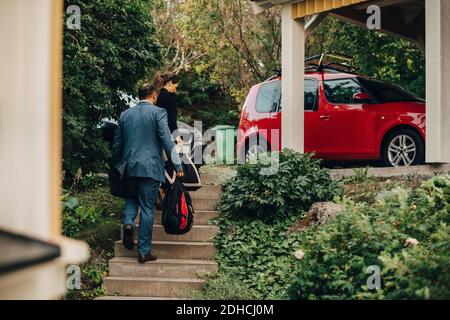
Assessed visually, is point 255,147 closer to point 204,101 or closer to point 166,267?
point 166,267

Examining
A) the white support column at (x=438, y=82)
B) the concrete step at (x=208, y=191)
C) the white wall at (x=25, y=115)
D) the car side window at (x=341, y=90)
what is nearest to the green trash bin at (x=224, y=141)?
the car side window at (x=341, y=90)

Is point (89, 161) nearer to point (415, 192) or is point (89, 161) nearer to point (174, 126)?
point (174, 126)

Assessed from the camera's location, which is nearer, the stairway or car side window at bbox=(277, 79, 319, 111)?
the stairway

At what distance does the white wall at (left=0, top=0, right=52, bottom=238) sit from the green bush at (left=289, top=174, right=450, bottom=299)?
3.12 meters

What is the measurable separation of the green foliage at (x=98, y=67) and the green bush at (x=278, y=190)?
2.37 m

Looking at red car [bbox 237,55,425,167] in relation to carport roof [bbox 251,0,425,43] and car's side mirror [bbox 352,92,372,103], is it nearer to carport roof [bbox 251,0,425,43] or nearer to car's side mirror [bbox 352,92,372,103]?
car's side mirror [bbox 352,92,372,103]

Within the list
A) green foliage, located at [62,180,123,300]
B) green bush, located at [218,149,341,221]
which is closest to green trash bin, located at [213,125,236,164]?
green foliage, located at [62,180,123,300]

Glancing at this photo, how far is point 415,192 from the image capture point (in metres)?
9.13

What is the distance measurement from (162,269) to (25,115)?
531 cm

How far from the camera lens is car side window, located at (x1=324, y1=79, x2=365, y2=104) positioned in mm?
12438

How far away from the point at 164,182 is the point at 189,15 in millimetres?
12721

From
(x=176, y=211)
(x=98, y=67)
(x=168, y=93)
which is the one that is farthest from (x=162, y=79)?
(x=98, y=67)

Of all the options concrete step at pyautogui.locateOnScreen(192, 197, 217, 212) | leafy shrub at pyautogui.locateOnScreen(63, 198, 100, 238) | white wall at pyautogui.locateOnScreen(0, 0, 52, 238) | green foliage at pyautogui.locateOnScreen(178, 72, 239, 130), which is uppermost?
green foliage at pyautogui.locateOnScreen(178, 72, 239, 130)

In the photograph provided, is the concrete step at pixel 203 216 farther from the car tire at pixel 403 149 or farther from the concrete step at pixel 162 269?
the car tire at pixel 403 149
